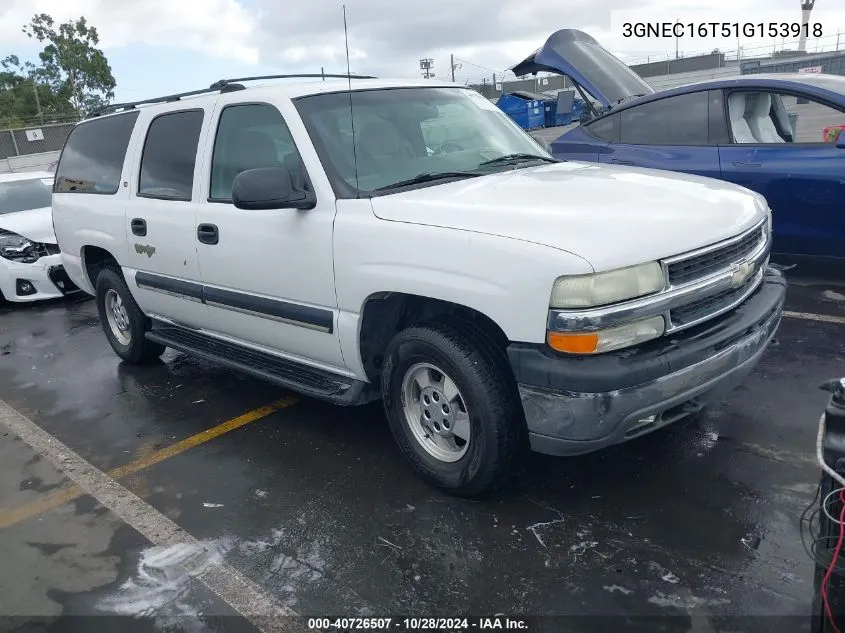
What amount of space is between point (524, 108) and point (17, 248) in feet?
67.0

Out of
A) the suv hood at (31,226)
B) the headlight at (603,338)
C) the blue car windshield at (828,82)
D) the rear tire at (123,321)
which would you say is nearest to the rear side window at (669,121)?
the blue car windshield at (828,82)

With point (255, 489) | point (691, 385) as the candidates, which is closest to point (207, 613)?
point (255, 489)

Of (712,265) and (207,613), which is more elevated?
(712,265)

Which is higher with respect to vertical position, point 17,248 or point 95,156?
point 95,156

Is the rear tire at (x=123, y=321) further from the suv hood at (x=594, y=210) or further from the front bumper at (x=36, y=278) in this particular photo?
the suv hood at (x=594, y=210)

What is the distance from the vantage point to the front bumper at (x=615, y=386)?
2.79 meters

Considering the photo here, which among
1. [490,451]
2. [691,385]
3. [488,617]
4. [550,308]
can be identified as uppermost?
[550,308]

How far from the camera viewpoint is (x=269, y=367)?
13.9 feet

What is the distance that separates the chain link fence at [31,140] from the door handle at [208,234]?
2032 centimetres

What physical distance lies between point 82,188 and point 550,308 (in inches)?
174

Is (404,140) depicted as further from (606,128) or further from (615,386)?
(606,128)

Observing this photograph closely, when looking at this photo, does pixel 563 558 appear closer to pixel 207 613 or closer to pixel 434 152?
pixel 207 613

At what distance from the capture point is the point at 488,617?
2.64 metres

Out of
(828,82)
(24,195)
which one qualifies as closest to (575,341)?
(828,82)
